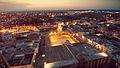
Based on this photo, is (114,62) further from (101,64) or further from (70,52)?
(70,52)

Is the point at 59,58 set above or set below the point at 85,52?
below

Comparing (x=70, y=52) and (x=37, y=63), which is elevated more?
(x=70, y=52)

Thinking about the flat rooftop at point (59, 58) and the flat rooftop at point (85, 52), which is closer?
the flat rooftop at point (59, 58)

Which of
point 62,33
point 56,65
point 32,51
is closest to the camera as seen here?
point 56,65

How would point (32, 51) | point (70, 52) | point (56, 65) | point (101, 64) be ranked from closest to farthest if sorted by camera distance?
point (56, 65) → point (101, 64) → point (70, 52) → point (32, 51)

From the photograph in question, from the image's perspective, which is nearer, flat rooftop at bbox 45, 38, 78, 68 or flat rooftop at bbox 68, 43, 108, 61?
flat rooftop at bbox 45, 38, 78, 68

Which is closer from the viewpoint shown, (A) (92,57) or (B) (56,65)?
(B) (56,65)

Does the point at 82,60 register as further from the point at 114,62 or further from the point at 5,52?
the point at 5,52

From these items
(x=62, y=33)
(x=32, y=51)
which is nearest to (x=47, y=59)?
(x=32, y=51)

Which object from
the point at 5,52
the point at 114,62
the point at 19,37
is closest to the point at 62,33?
the point at 19,37

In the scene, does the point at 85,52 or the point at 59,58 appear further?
the point at 85,52
